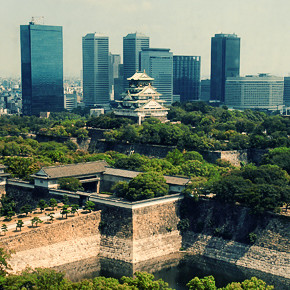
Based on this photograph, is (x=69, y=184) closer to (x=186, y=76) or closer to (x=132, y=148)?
(x=132, y=148)

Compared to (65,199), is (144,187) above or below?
above

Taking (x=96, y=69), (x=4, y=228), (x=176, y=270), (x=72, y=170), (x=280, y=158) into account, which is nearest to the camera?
(x=4, y=228)

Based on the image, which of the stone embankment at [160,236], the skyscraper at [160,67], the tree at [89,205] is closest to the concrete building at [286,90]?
the skyscraper at [160,67]

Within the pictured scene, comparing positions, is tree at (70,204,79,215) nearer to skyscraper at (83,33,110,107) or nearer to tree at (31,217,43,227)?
tree at (31,217,43,227)

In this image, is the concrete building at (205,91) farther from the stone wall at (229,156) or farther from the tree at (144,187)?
the tree at (144,187)

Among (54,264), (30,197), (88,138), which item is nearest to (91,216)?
(54,264)

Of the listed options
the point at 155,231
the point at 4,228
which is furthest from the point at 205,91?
the point at 4,228

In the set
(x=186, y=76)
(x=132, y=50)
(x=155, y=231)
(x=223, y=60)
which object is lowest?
(x=155, y=231)
